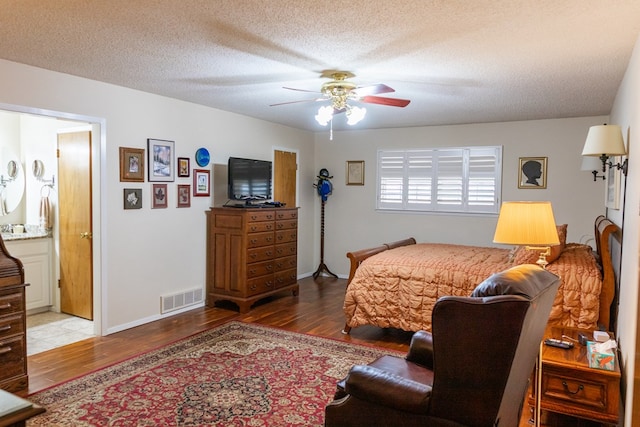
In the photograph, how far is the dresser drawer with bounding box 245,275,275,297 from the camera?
5.23 m

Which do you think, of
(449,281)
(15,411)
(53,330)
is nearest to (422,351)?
(449,281)

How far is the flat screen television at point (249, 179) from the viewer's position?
5.39m

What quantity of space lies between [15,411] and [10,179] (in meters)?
4.86

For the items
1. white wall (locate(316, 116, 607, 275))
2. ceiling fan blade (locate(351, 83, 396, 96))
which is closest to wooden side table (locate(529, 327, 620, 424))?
ceiling fan blade (locate(351, 83, 396, 96))

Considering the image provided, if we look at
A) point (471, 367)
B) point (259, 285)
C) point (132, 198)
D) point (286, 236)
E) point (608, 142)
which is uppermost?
point (608, 142)

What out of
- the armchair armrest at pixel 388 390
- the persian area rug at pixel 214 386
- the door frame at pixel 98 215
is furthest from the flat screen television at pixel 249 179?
the armchair armrest at pixel 388 390

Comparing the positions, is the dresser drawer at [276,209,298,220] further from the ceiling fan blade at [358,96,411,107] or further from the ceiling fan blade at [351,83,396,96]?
the ceiling fan blade at [351,83,396,96]

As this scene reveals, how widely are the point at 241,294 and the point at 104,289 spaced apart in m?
1.47

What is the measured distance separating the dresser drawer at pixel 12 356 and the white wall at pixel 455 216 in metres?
4.82

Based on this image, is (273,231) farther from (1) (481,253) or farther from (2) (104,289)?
(1) (481,253)

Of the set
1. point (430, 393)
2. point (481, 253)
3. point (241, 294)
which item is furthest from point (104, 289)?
point (481, 253)

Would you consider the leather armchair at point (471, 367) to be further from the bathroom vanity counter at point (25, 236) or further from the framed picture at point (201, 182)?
the bathroom vanity counter at point (25, 236)

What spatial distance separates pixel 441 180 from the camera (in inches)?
255

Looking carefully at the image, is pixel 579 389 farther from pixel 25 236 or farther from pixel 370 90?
pixel 25 236
